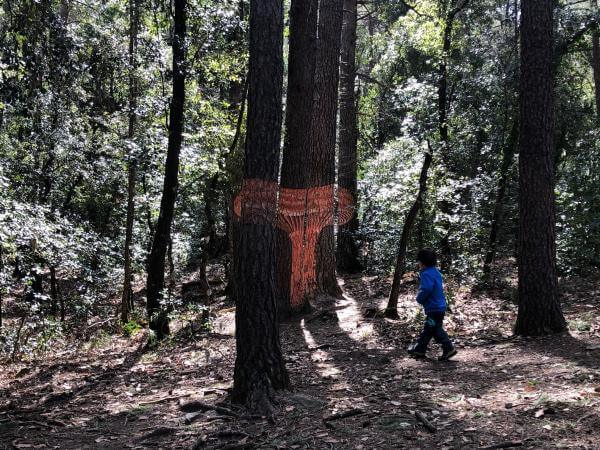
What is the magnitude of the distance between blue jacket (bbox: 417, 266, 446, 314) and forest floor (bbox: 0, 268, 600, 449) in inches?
28.0

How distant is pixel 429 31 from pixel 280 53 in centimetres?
1168

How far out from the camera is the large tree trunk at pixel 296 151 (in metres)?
10.1

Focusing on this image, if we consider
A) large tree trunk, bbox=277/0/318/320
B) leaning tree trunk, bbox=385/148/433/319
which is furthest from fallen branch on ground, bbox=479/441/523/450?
large tree trunk, bbox=277/0/318/320

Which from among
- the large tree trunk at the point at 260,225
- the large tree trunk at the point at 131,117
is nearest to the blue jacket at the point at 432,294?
the large tree trunk at the point at 260,225

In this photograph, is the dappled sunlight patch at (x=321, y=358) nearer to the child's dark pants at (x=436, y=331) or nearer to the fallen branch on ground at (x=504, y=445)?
the child's dark pants at (x=436, y=331)

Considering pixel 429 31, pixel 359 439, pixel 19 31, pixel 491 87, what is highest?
pixel 429 31

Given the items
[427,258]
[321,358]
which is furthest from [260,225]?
[321,358]

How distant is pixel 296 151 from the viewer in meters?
10.2

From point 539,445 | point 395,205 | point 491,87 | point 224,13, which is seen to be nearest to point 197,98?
point 224,13

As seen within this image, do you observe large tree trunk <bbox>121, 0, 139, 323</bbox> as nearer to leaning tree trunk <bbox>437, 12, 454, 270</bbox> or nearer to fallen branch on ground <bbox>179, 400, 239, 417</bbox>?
fallen branch on ground <bbox>179, 400, 239, 417</bbox>

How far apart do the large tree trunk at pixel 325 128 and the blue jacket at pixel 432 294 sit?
3.95 m

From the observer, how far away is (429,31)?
1555 centimetres

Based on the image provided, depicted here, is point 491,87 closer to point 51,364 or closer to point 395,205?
point 395,205

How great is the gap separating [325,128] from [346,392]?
6351 mm
